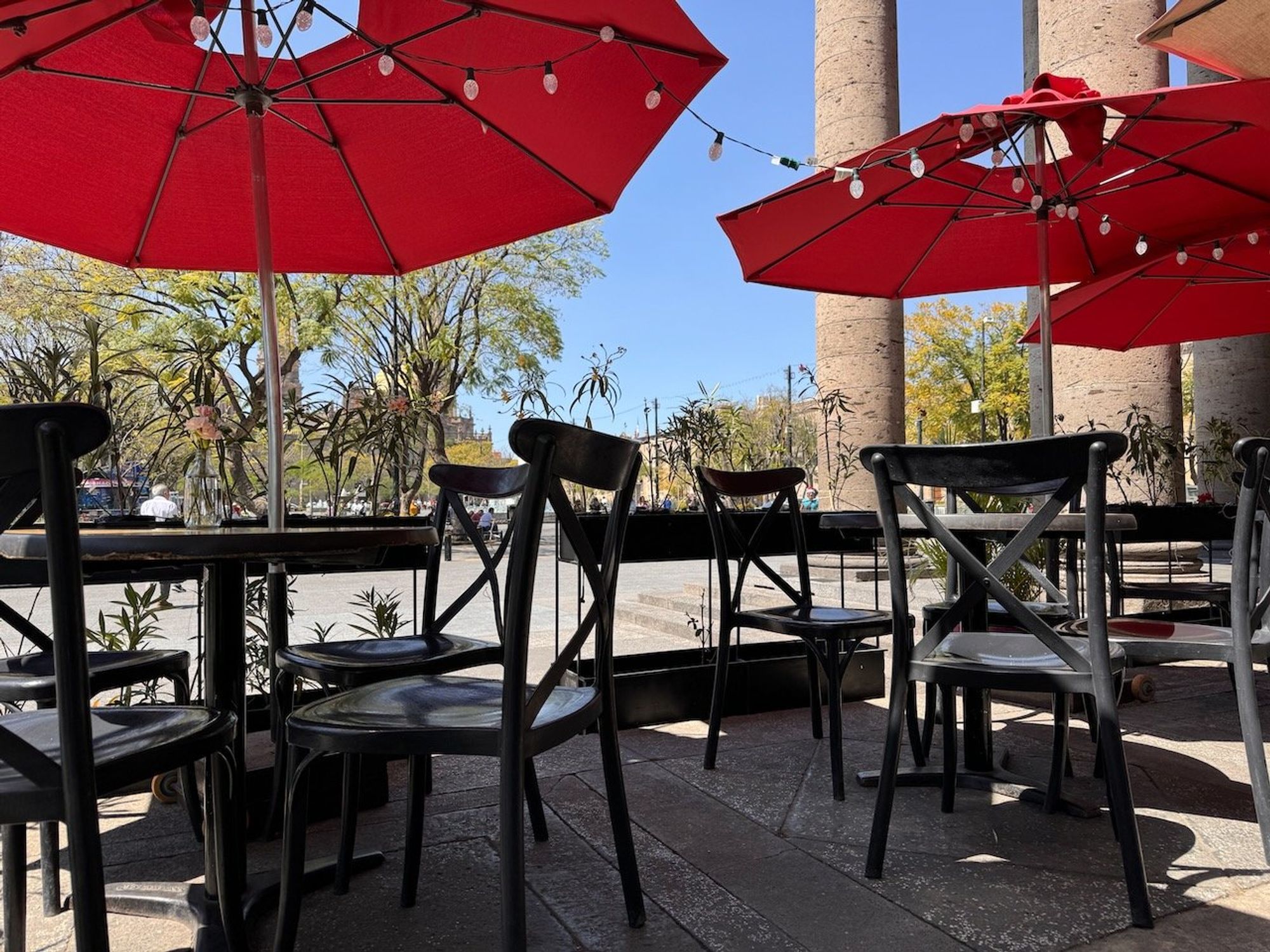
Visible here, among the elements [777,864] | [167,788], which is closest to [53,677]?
[167,788]

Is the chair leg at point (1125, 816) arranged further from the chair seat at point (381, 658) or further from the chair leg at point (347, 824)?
the chair leg at point (347, 824)

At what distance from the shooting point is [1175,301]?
19.5 ft

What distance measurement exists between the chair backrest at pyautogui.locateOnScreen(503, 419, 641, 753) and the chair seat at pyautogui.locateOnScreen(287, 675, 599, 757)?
0.06m

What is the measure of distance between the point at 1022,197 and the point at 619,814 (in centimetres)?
405

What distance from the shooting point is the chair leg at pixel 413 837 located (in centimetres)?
209

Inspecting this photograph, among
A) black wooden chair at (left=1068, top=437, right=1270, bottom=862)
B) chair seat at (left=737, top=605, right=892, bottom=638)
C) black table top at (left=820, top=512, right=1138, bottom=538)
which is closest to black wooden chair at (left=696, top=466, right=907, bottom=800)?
chair seat at (left=737, top=605, right=892, bottom=638)

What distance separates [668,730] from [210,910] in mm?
2122

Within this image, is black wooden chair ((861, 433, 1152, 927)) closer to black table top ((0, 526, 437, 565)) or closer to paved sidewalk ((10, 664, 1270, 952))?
paved sidewalk ((10, 664, 1270, 952))

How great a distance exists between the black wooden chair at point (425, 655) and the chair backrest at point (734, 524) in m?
0.82

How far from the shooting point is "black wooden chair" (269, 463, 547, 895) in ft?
7.25

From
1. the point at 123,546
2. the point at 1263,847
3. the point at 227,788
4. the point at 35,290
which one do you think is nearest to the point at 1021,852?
the point at 1263,847

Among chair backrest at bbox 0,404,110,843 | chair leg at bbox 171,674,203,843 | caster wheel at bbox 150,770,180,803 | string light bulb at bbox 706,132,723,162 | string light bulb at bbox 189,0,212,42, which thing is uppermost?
string light bulb at bbox 706,132,723,162

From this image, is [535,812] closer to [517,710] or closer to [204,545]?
[517,710]

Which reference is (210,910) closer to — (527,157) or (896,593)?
(896,593)
